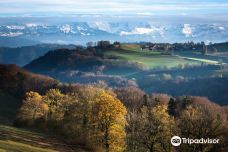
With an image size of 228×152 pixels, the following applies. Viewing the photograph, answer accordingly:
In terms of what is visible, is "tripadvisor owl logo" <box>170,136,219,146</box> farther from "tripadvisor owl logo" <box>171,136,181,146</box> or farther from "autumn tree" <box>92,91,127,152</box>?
"autumn tree" <box>92,91,127,152</box>

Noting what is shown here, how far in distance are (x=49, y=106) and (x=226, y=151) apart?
6607 cm

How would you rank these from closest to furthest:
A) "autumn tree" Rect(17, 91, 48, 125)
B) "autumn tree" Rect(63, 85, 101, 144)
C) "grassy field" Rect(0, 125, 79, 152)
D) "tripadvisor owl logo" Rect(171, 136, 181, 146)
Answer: "grassy field" Rect(0, 125, 79, 152), "tripadvisor owl logo" Rect(171, 136, 181, 146), "autumn tree" Rect(63, 85, 101, 144), "autumn tree" Rect(17, 91, 48, 125)

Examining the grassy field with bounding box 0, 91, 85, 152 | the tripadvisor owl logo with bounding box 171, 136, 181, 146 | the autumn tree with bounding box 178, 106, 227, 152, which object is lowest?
→ the grassy field with bounding box 0, 91, 85, 152

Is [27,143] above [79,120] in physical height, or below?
above

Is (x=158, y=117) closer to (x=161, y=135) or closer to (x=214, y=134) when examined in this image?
(x=161, y=135)

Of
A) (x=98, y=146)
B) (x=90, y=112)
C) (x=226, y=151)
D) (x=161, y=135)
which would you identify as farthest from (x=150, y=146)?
(x=90, y=112)

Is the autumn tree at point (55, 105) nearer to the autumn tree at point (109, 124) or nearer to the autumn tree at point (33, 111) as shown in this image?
the autumn tree at point (33, 111)

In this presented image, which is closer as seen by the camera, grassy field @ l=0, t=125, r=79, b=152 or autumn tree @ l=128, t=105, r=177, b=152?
grassy field @ l=0, t=125, r=79, b=152

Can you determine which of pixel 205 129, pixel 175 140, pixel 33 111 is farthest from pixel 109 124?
pixel 33 111

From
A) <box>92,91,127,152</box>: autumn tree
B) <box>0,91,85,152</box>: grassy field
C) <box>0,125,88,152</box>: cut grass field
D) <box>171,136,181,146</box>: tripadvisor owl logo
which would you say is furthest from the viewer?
<box>92,91,127,152</box>: autumn tree

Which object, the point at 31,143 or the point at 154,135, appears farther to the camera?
the point at 31,143

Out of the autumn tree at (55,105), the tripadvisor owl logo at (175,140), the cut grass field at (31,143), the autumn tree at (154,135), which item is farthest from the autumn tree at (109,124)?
the autumn tree at (55,105)

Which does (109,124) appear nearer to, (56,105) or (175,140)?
(175,140)

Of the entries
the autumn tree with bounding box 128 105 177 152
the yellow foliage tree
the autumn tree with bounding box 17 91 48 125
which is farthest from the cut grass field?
the autumn tree with bounding box 17 91 48 125
